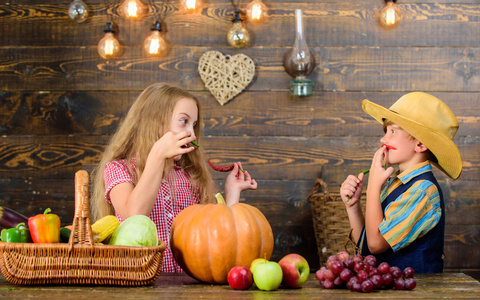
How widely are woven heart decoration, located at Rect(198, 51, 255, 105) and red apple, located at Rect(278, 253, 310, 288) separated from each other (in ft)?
5.99

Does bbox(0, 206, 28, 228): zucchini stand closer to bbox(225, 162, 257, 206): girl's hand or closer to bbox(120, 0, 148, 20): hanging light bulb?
bbox(225, 162, 257, 206): girl's hand

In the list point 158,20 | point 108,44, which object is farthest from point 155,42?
point 108,44

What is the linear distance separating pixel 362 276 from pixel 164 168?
39.5 inches

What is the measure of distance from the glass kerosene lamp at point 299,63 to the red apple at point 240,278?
1819mm

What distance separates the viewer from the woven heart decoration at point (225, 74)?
2.93 m

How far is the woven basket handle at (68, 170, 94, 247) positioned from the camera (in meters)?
1.12

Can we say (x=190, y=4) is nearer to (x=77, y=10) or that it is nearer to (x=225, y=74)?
(x=225, y=74)

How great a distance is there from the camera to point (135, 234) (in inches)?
47.5

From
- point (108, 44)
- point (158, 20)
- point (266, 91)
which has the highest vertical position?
point (158, 20)

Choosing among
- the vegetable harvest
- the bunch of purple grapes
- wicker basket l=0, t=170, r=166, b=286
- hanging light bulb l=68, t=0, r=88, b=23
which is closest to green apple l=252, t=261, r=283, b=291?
the bunch of purple grapes

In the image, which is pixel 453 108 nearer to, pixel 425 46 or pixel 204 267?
pixel 425 46

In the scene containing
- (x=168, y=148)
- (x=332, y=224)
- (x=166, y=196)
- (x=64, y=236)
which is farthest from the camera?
(x=332, y=224)

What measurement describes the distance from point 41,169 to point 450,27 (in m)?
2.51

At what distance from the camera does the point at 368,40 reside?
2988mm
